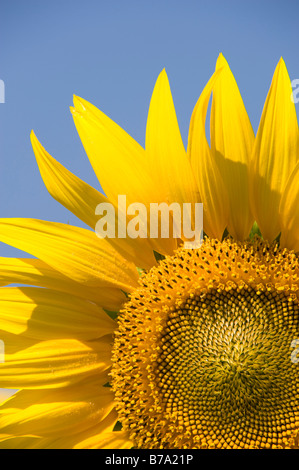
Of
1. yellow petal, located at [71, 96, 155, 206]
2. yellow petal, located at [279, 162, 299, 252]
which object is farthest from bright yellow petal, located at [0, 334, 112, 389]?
yellow petal, located at [279, 162, 299, 252]

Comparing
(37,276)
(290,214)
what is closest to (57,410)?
(37,276)

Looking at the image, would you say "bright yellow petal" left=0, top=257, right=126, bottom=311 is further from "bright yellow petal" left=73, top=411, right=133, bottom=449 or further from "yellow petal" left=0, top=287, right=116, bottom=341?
"bright yellow petal" left=73, top=411, right=133, bottom=449

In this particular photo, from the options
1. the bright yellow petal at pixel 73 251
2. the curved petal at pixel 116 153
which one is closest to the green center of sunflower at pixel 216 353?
the bright yellow petal at pixel 73 251

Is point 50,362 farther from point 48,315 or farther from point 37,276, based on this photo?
point 37,276

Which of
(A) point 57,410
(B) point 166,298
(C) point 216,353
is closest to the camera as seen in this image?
(C) point 216,353

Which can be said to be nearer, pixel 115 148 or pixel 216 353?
pixel 216 353

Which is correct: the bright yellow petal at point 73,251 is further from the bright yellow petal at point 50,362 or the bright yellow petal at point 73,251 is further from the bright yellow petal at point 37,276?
the bright yellow petal at point 50,362
